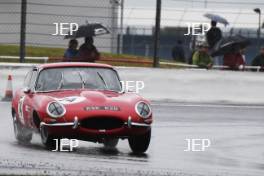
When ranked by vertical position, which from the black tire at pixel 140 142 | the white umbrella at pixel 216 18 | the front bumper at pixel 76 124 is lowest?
the black tire at pixel 140 142

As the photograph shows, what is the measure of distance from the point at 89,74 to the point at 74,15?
814cm

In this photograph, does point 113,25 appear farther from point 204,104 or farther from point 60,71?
point 60,71

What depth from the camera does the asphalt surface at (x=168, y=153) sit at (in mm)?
10969

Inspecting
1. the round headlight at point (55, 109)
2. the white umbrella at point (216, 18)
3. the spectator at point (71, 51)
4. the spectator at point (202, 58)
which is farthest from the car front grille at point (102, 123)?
the white umbrella at point (216, 18)

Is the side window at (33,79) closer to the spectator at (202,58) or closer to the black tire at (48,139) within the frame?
the black tire at (48,139)

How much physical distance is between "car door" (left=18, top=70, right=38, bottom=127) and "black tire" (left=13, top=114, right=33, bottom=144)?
6.3 inches

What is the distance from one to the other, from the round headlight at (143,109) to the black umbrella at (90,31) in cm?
932

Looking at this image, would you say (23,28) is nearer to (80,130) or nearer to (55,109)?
(55,109)

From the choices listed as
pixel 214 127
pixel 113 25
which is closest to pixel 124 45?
pixel 113 25

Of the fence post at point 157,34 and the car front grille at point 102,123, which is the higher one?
the fence post at point 157,34

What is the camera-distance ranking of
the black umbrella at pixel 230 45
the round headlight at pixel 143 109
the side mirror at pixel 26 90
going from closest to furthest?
the round headlight at pixel 143 109 → the side mirror at pixel 26 90 → the black umbrella at pixel 230 45

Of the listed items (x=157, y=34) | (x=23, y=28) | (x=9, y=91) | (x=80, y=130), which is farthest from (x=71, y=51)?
(x=80, y=130)

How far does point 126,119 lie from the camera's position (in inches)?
506

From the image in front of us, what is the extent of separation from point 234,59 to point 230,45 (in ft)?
1.30
